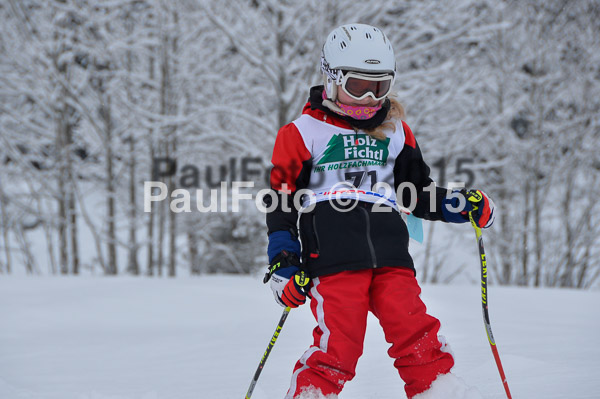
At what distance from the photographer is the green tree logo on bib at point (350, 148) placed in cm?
192

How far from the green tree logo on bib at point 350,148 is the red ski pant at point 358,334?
459 mm

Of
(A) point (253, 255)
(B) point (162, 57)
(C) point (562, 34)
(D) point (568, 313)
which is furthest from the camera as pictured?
(A) point (253, 255)

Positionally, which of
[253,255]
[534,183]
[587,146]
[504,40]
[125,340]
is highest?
[504,40]

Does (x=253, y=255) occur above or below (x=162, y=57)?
below

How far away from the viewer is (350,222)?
1.84m

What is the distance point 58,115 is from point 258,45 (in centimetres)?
471

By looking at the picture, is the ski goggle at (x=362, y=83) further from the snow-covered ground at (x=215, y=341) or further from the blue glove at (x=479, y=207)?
the snow-covered ground at (x=215, y=341)

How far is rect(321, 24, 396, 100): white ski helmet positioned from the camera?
6.20ft

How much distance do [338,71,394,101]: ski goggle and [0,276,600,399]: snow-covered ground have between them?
138 cm

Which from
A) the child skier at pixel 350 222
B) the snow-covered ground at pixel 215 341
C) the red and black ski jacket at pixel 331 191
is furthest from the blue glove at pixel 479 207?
the snow-covered ground at pixel 215 341

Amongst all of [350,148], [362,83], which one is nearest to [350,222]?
[350,148]

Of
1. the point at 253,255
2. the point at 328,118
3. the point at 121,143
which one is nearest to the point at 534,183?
the point at 253,255

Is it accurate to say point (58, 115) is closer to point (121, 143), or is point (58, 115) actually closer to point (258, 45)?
point (121, 143)

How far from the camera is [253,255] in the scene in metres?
10.9
